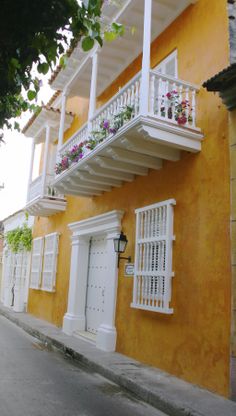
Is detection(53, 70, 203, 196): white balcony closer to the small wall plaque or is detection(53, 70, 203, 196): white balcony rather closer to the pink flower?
the pink flower

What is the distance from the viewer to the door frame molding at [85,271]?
949 centimetres

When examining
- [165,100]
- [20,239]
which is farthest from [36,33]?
[20,239]

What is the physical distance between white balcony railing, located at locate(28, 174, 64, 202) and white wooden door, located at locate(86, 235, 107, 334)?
293 centimetres

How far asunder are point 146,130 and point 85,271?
19.5 ft

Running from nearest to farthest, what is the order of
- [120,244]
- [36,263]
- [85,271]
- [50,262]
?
[120,244] < [85,271] < [50,262] < [36,263]

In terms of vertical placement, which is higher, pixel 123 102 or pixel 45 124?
pixel 45 124

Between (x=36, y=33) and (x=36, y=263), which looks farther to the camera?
(x=36, y=263)

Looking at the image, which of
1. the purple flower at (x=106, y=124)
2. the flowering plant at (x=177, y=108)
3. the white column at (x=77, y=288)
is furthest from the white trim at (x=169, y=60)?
the white column at (x=77, y=288)

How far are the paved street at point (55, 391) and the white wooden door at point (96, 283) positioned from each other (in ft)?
6.69

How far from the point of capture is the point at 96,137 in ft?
29.0

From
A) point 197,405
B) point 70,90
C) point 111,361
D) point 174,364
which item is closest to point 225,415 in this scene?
point 197,405

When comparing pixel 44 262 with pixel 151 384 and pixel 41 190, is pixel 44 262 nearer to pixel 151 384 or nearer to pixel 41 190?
pixel 41 190

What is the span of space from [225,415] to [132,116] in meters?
4.76

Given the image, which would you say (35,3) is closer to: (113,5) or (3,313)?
(113,5)
